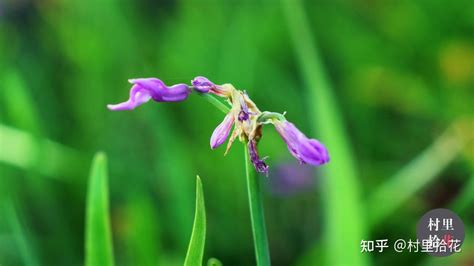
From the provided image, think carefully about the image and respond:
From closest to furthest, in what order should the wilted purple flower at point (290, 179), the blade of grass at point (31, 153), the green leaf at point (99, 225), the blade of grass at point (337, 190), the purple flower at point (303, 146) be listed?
the purple flower at point (303, 146)
the green leaf at point (99, 225)
the blade of grass at point (337, 190)
the blade of grass at point (31, 153)
the wilted purple flower at point (290, 179)

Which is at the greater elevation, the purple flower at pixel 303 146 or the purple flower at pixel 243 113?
the purple flower at pixel 243 113

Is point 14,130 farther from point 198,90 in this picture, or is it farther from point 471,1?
point 471,1

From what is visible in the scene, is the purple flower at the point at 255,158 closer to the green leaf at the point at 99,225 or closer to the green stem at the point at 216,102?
the green stem at the point at 216,102

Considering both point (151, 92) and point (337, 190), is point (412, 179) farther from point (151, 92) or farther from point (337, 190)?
point (151, 92)

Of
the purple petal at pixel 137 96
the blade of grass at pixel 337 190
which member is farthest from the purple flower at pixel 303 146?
the blade of grass at pixel 337 190

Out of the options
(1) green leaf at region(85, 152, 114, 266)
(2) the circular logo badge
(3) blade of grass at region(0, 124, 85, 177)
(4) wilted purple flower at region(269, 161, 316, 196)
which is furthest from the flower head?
(4) wilted purple flower at region(269, 161, 316, 196)

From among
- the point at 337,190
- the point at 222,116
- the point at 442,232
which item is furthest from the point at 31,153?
the point at 442,232

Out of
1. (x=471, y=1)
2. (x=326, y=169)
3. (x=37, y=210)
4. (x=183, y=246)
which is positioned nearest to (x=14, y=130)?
(x=37, y=210)
